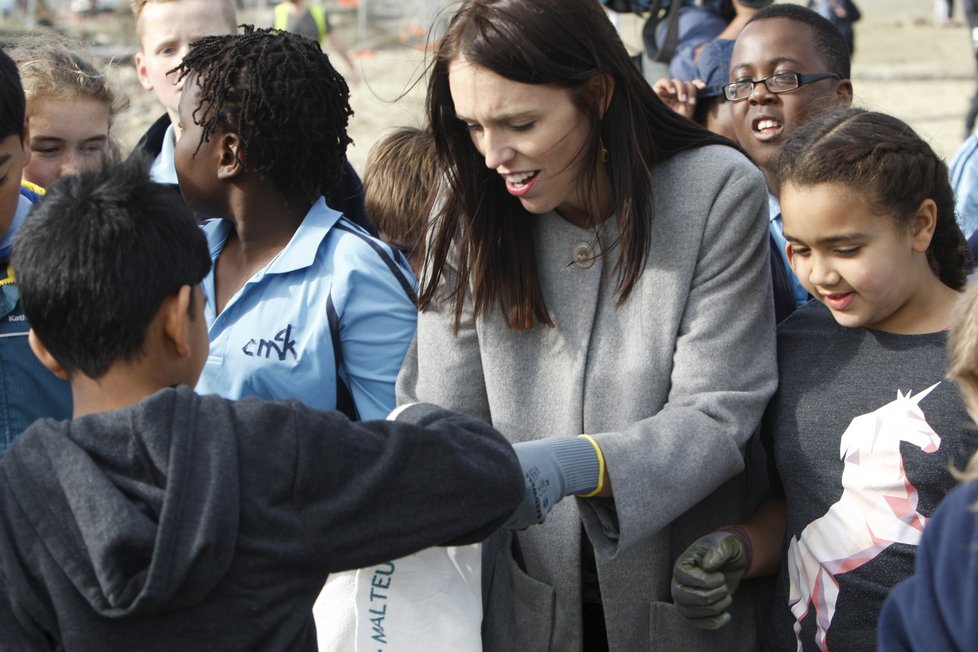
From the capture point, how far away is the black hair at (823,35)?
3.05 m

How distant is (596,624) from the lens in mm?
2250

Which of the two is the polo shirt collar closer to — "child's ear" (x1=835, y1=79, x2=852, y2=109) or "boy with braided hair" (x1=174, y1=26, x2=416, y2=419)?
"boy with braided hair" (x1=174, y1=26, x2=416, y2=419)

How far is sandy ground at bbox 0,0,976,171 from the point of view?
11156 mm

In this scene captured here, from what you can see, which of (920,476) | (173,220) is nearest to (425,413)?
(173,220)

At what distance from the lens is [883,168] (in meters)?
2.05

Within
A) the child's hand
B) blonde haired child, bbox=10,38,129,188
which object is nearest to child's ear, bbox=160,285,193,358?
blonde haired child, bbox=10,38,129,188

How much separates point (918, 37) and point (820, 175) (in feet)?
64.1

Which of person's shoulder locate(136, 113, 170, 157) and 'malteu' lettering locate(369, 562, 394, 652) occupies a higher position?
person's shoulder locate(136, 113, 170, 157)

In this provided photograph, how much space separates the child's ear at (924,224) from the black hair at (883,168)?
0.04 ft

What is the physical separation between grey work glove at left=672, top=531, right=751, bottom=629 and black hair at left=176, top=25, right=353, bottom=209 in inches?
42.8

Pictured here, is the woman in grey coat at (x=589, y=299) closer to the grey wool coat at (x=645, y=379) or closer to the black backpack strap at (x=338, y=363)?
the grey wool coat at (x=645, y=379)

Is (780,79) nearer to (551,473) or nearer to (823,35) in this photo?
(823,35)

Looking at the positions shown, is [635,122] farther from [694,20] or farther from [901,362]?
[694,20]

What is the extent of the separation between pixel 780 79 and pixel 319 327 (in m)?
1.53
